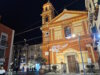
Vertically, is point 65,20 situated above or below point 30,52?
above

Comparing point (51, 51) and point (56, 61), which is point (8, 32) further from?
point (56, 61)

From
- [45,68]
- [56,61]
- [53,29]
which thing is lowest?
[45,68]

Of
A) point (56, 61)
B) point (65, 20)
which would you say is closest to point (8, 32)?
point (56, 61)

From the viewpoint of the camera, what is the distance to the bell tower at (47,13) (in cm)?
2399

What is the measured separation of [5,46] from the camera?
15.1m

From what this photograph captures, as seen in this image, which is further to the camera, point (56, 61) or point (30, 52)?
point (30, 52)

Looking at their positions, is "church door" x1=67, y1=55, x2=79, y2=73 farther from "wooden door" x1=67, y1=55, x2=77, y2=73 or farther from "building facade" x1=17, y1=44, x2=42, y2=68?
"building facade" x1=17, y1=44, x2=42, y2=68

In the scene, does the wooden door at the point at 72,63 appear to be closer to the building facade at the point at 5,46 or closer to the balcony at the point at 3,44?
the building facade at the point at 5,46

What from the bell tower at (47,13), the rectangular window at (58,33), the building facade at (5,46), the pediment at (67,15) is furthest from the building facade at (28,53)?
the building facade at (5,46)

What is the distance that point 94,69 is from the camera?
1530 cm

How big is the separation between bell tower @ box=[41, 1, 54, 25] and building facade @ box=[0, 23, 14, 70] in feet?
33.1

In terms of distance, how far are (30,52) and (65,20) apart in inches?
803

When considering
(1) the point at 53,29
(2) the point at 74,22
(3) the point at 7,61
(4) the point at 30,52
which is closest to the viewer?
(3) the point at 7,61

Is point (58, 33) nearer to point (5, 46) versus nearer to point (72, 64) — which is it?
point (72, 64)
